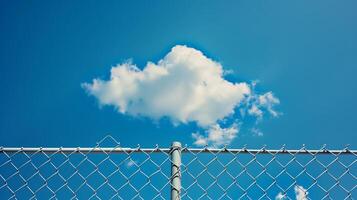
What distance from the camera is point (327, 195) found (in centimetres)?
309

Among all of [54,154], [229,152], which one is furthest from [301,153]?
[54,154]

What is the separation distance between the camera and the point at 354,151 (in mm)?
3201

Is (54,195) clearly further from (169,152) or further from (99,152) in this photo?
(169,152)

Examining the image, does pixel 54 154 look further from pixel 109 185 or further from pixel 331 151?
pixel 331 151

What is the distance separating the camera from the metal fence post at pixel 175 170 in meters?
2.87

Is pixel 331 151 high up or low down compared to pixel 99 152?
up

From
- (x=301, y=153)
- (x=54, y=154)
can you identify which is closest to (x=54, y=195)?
(x=54, y=154)

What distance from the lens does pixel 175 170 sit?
2.91 m

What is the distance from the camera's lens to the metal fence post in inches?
113

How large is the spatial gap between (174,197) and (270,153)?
0.74m

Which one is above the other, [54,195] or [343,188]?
[343,188]

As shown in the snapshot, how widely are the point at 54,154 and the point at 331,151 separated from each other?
1.91 meters

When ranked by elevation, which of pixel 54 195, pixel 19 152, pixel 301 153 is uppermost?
pixel 301 153

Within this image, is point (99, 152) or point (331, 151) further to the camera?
Answer: point (331, 151)
